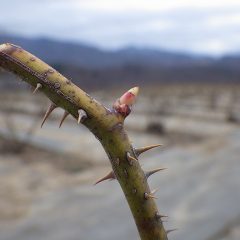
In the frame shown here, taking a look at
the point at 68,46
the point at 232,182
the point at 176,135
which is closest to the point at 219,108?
the point at 176,135

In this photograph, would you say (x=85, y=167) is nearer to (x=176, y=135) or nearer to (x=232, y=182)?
(x=232, y=182)

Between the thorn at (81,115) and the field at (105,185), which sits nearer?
the thorn at (81,115)

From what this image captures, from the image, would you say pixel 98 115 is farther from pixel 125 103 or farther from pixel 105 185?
pixel 105 185

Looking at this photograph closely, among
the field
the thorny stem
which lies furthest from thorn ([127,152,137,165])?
the field

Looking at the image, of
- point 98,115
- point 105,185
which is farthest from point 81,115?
point 105,185

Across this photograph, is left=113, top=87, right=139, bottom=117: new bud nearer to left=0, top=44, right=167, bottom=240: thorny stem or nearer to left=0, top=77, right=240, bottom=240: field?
left=0, top=44, right=167, bottom=240: thorny stem

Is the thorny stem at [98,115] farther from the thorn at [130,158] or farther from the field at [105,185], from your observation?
the field at [105,185]

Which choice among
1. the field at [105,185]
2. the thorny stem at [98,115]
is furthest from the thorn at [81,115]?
the field at [105,185]
